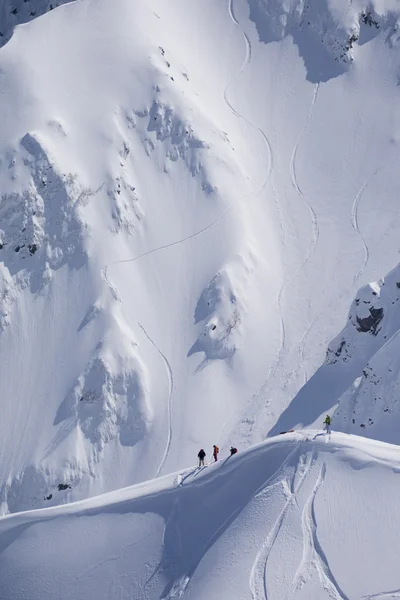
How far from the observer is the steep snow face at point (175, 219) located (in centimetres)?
7262

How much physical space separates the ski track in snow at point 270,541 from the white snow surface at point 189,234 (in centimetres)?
1514

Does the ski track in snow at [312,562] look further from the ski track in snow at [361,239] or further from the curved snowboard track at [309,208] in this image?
the ski track in snow at [361,239]

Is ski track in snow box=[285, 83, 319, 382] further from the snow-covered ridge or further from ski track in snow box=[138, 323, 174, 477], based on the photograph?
ski track in snow box=[138, 323, 174, 477]

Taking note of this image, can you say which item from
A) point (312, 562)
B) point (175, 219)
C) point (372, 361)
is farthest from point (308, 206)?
point (312, 562)

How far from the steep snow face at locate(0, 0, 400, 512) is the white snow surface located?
162 mm

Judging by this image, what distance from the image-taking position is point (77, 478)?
71375mm

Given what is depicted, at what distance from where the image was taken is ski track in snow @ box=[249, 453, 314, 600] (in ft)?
134

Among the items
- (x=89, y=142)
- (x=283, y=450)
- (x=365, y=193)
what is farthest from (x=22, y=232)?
(x=283, y=450)

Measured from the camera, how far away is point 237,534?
1703 inches

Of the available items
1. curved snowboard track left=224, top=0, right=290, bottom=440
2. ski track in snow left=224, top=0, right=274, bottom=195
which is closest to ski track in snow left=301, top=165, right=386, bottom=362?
curved snowboard track left=224, top=0, right=290, bottom=440

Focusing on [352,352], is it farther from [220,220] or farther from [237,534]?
[237,534]

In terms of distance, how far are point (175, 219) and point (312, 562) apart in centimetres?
4271

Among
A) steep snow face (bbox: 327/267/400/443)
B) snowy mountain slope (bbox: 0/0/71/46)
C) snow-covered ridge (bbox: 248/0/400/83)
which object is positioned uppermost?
snowy mountain slope (bbox: 0/0/71/46)

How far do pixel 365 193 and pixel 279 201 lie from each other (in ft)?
22.7
